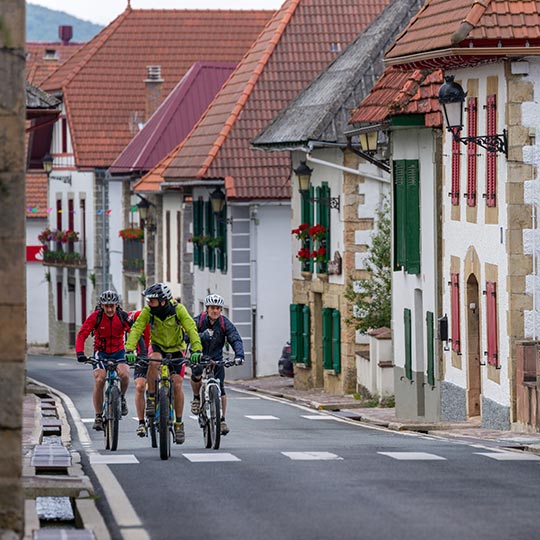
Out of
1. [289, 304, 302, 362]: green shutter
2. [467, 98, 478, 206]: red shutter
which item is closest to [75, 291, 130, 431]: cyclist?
[467, 98, 478, 206]: red shutter

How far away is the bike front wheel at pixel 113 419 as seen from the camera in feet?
64.8

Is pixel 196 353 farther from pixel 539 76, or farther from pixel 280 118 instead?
pixel 280 118

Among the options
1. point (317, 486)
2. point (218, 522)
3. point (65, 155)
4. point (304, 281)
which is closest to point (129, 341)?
point (317, 486)

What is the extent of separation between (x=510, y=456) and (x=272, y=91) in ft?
110

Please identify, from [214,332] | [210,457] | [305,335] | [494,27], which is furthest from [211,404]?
[305,335]

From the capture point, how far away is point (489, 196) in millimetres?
25766

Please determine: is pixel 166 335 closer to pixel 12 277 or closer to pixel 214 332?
pixel 214 332

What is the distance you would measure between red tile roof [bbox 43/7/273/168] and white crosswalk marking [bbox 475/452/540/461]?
162 ft

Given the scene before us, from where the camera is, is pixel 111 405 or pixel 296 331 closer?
pixel 111 405

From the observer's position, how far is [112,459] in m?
17.9

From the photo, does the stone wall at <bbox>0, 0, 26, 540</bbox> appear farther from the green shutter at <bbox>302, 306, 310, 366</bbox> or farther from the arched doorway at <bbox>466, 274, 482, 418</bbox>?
the green shutter at <bbox>302, 306, 310, 366</bbox>

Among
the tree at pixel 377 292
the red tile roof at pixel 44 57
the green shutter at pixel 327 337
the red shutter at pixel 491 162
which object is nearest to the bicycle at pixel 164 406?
the red shutter at pixel 491 162

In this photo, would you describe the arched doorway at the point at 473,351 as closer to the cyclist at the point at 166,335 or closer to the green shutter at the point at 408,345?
the green shutter at the point at 408,345

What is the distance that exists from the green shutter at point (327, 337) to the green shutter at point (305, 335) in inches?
57.8
